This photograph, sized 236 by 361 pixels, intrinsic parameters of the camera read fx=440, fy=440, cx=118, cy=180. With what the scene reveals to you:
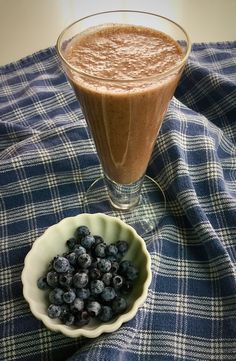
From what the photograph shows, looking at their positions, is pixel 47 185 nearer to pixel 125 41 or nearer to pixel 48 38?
pixel 125 41

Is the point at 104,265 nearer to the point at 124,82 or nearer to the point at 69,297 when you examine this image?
the point at 69,297

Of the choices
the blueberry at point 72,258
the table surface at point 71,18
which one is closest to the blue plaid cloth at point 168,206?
the blueberry at point 72,258

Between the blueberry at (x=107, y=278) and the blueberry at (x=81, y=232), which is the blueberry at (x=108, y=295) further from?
the blueberry at (x=81, y=232)

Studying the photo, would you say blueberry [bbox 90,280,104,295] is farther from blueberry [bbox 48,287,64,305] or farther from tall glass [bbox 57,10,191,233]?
tall glass [bbox 57,10,191,233]

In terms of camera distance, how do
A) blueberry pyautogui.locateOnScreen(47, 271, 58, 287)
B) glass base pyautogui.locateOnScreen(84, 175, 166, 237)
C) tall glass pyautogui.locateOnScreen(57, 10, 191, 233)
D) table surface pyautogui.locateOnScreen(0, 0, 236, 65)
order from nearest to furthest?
tall glass pyautogui.locateOnScreen(57, 10, 191, 233)
blueberry pyautogui.locateOnScreen(47, 271, 58, 287)
glass base pyautogui.locateOnScreen(84, 175, 166, 237)
table surface pyautogui.locateOnScreen(0, 0, 236, 65)

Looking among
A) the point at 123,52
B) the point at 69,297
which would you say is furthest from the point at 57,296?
the point at 123,52

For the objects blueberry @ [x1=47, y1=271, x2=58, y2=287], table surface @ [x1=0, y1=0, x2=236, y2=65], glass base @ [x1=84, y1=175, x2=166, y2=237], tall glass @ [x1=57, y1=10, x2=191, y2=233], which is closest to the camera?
tall glass @ [x1=57, y1=10, x2=191, y2=233]

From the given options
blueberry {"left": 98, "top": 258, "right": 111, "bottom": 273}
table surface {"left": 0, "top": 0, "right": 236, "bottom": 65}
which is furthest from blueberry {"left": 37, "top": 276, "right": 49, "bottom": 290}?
table surface {"left": 0, "top": 0, "right": 236, "bottom": 65}
